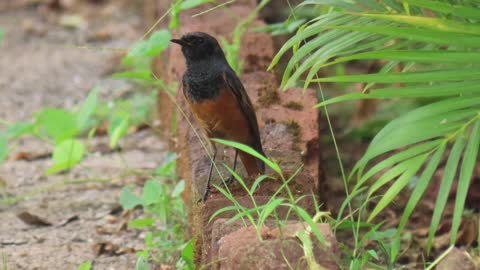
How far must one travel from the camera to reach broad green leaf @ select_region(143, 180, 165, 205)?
417 centimetres

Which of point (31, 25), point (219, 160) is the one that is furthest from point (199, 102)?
point (31, 25)

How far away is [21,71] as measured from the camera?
25.1 ft

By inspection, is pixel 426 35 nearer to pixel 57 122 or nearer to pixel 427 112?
pixel 427 112

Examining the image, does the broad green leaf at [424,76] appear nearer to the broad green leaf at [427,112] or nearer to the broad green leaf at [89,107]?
the broad green leaf at [427,112]

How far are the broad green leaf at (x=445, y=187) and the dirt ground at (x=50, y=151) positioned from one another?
1.51 metres

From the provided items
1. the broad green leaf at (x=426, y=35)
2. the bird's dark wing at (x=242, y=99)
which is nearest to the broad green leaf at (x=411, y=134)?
the broad green leaf at (x=426, y=35)

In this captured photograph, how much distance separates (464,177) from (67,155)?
2441mm

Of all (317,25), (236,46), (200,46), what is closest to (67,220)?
(236,46)

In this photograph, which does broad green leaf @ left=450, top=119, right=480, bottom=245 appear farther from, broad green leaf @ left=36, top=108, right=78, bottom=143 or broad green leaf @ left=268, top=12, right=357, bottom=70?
broad green leaf @ left=36, top=108, right=78, bottom=143

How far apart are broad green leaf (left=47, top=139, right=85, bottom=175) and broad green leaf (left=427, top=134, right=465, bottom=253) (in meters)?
2.29

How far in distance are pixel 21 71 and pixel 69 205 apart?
9.26 feet

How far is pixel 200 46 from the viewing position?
3902 millimetres

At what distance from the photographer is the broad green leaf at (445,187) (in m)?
2.97

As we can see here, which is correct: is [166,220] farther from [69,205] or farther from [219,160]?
[69,205]
